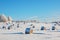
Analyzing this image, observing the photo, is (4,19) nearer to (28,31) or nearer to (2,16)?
(2,16)

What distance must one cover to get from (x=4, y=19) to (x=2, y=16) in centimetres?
508

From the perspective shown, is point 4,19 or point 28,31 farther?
point 4,19

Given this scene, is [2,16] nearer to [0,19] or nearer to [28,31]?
[0,19]

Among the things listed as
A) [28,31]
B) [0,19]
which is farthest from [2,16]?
[28,31]

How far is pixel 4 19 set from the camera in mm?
99750

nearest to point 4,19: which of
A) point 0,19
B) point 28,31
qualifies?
point 0,19

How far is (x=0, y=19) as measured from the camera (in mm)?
100125

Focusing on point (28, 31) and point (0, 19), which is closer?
point (28, 31)

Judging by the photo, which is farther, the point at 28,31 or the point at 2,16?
the point at 2,16

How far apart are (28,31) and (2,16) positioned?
77985 millimetres

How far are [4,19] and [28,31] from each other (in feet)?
240

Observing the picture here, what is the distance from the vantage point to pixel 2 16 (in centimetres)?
10419
